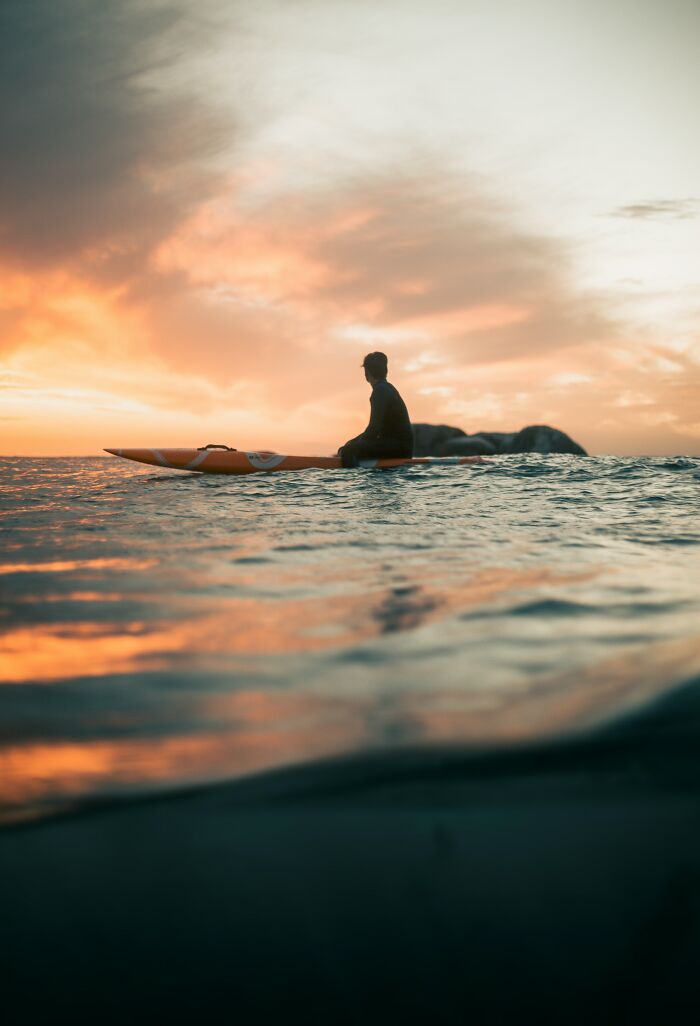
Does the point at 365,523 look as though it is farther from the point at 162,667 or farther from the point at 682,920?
the point at 682,920

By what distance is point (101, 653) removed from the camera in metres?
1.57

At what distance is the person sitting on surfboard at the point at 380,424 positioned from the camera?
925 cm

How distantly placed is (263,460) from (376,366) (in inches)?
90.1

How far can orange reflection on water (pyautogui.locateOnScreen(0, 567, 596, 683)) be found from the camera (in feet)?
4.91

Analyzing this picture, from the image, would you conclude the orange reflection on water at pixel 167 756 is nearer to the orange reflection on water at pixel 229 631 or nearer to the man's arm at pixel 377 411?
the orange reflection on water at pixel 229 631

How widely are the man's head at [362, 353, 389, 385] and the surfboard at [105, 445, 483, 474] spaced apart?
1.31 meters

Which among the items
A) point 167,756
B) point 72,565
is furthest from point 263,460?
point 167,756

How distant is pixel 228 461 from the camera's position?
9172mm

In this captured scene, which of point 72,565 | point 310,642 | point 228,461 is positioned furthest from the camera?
point 228,461

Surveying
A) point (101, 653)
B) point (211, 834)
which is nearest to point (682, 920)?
point (211, 834)

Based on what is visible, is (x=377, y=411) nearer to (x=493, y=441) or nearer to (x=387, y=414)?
(x=387, y=414)

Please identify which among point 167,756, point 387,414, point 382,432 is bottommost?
point 167,756

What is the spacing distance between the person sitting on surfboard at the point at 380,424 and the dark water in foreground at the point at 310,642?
5.49 m

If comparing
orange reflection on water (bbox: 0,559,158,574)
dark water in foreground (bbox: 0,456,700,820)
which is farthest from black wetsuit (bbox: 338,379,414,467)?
orange reflection on water (bbox: 0,559,158,574)
